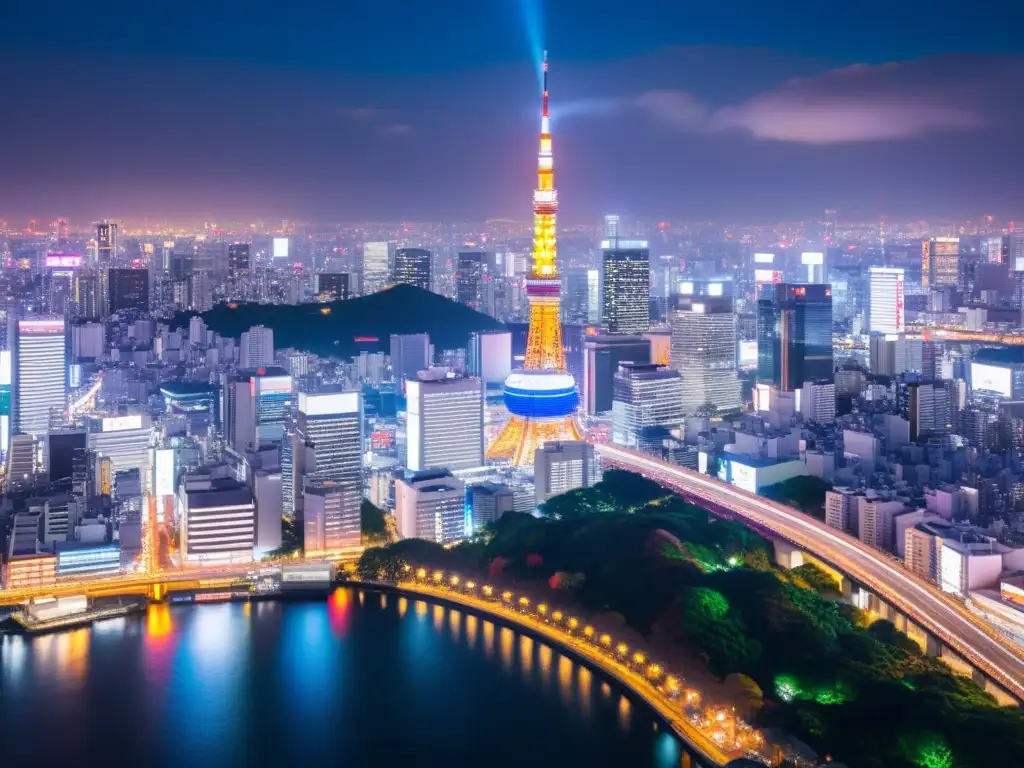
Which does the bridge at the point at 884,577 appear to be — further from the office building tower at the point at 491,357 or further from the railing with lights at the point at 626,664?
the office building tower at the point at 491,357

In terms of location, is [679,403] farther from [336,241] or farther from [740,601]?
[336,241]

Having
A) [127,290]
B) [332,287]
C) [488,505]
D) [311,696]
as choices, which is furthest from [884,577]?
[127,290]

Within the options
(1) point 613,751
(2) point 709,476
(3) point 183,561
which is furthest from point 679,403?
(1) point 613,751

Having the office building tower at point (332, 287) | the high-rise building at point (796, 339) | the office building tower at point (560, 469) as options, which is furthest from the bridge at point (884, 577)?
the office building tower at point (332, 287)

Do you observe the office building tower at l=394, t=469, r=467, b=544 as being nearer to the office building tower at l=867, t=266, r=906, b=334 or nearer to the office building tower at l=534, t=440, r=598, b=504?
the office building tower at l=534, t=440, r=598, b=504

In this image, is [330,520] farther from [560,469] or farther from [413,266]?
[413,266]

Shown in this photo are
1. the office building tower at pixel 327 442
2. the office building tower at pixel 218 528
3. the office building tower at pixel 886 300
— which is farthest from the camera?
the office building tower at pixel 886 300
